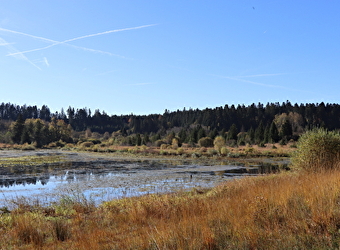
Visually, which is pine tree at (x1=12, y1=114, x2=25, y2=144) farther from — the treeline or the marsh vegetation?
the marsh vegetation

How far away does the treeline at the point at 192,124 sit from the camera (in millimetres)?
81250

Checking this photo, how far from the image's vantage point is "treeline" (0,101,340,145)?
3199 inches

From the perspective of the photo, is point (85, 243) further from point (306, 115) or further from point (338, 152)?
point (306, 115)

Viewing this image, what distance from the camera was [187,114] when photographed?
153 metres

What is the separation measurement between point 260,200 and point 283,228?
1414 millimetres

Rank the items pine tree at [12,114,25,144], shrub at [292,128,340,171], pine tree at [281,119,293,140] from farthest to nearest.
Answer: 1. pine tree at [12,114,25,144]
2. pine tree at [281,119,293,140]
3. shrub at [292,128,340,171]

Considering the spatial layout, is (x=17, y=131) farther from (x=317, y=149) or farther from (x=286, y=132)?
(x=317, y=149)

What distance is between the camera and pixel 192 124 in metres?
139

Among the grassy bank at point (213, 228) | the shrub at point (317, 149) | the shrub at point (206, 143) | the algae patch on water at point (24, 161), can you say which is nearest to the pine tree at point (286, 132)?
the shrub at point (206, 143)

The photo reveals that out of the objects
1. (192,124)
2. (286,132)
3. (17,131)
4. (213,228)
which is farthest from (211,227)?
(192,124)

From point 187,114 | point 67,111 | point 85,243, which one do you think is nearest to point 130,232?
point 85,243

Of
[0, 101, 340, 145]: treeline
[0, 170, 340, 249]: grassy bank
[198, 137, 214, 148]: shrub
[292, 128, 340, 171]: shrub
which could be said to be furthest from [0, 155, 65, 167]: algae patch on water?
[0, 101, 340, 145]: treeline

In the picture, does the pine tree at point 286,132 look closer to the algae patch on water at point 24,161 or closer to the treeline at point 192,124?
the treeline at point 192,124

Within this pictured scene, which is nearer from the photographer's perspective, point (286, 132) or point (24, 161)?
point (24, 161)
